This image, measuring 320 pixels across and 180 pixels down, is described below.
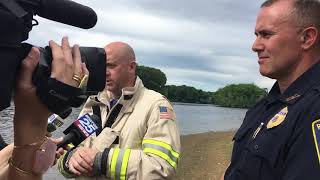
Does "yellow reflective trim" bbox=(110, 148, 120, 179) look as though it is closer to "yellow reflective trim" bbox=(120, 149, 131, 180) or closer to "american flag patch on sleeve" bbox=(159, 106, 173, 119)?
"yellow reflective trim" bbox=(120, 149, 131, 180)

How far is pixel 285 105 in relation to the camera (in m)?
2.61

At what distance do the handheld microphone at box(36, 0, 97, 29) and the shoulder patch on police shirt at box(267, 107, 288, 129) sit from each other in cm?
126

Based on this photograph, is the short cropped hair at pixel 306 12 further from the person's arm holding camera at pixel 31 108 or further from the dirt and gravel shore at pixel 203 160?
the dirt and gravel shore at pixel 203 160

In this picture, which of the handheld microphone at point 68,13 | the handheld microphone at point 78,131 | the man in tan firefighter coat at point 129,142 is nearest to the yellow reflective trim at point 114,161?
the man in tan firefighter coat at point 129,142

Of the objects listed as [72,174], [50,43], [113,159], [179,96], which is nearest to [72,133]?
[113,159]

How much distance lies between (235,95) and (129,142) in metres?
114

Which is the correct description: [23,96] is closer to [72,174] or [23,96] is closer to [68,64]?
[68,64]

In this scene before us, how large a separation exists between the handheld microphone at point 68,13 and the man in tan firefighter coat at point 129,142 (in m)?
1.97

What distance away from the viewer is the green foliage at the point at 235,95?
107 meters

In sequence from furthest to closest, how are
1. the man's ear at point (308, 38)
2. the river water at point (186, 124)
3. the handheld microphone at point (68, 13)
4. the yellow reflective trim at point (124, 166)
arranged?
the river water at point (186, 124)
the yellow reflective trim at point (124, 166)
the man's ear at point (308, 38)
the handheld microphone at point (68, 13)

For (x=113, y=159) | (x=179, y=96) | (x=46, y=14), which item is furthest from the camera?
(x=179, y=96)

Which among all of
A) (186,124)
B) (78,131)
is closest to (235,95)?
(186,124)

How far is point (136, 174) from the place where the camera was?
3496 millimetres

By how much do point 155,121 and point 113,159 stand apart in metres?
0.45
